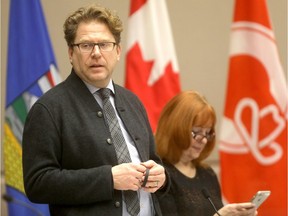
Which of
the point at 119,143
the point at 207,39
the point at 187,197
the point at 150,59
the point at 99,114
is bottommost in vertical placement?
the point at 187,197

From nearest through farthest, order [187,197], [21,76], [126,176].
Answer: [126,176], [187,197], [21,76]

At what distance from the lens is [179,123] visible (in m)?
2.64

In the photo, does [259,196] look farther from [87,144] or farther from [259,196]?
[87,144]

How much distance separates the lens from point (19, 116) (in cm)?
324

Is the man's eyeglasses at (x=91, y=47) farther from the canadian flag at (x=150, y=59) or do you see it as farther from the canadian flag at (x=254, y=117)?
the canadian flag at (x=254, y=117)

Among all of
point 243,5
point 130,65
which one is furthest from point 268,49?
point 130,65

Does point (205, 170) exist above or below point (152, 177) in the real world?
below

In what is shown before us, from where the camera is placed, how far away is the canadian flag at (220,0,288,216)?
3455 mm

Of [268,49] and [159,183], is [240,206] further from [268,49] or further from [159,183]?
[268,49]

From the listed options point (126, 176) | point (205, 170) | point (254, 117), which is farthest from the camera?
point (254, 117)

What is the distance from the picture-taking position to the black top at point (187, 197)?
8.21 feet

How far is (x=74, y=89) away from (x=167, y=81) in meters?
1.75

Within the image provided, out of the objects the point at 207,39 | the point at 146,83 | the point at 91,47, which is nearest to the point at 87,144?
the point at 91,47

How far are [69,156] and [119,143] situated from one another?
18 centimetres
